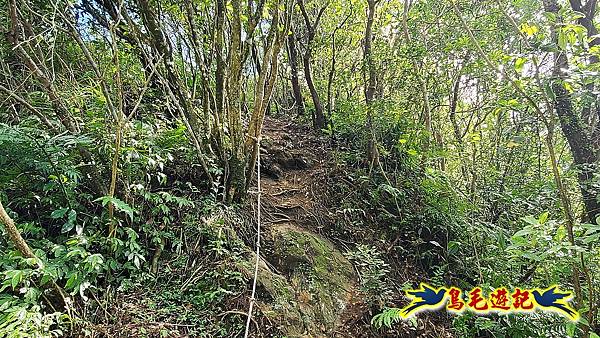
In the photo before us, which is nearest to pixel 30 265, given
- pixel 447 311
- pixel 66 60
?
pixel 66 60

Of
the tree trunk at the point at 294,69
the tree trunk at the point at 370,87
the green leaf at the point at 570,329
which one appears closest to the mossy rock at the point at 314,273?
the tree trunk at the point at 370,87

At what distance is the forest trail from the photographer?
346 cm

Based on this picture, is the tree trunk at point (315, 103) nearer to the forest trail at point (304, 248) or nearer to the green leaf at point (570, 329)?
the forest trail at point (304, 248)

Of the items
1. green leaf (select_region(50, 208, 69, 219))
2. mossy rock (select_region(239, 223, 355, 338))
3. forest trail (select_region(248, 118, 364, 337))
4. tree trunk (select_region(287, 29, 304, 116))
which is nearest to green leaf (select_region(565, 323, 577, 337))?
forest trail (select_region(248, 118, 364, 337))

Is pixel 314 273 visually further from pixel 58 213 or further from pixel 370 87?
pixel 370 87

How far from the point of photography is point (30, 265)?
6.77 ft

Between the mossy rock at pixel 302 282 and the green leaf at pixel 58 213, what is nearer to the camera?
the green leaf at pixel 58 213

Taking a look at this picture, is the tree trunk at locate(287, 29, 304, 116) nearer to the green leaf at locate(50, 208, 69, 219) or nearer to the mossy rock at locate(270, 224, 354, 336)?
the mossy rock at locate(270, 224, 354, 336)

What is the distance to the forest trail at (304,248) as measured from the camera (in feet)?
11.3

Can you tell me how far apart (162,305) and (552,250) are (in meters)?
2.86

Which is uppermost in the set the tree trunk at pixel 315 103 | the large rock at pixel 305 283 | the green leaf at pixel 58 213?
the tree trunk at pixel 315 103

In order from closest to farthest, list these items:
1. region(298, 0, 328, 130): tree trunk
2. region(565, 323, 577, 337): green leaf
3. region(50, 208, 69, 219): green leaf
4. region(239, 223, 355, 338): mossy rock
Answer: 1. region(565, 323, 577, 337): green leaf
2. region(50, 208, 69, 219): green leaf
3. region(239, 223, 355, 338): mossy rock
4. region(298, 0, 328, 130): tree trunk

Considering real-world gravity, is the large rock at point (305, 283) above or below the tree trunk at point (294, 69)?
below

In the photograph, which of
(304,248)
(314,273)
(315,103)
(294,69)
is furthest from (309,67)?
(314,273)
